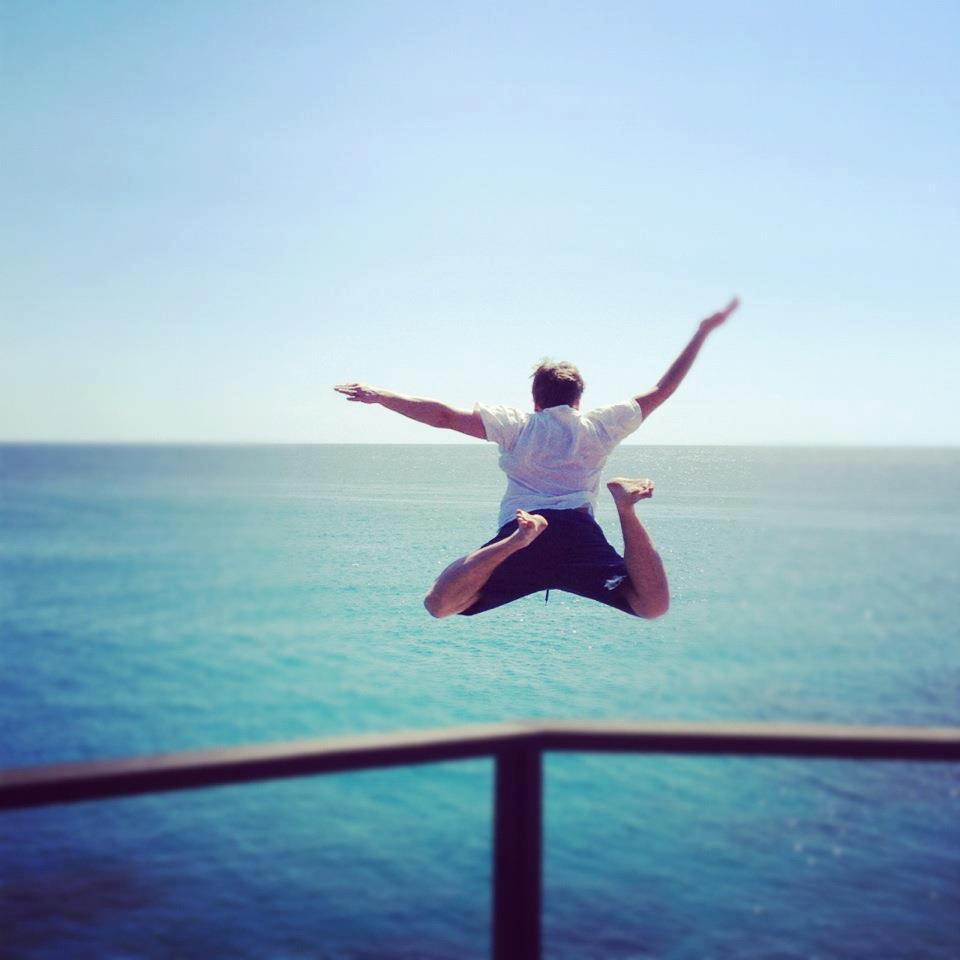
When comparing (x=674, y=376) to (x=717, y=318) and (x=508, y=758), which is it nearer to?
(x=717, y=318)

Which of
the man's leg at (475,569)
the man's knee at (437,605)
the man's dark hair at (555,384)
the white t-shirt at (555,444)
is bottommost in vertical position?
the man's knee at (437,605)

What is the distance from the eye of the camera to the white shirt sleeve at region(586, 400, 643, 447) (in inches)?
179

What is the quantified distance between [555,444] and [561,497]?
28 centimetres

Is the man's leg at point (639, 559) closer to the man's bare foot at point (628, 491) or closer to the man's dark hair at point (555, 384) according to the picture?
the man's bare foot at point (628, 491)

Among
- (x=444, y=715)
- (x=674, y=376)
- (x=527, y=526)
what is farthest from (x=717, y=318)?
(x=444, y=715)

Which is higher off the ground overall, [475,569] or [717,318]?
[717,318]

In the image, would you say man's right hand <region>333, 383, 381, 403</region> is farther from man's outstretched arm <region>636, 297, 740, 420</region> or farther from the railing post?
the railing post

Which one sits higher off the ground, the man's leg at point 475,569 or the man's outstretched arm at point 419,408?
the man's outstretched arm at point 419,408

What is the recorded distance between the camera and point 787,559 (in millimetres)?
46781

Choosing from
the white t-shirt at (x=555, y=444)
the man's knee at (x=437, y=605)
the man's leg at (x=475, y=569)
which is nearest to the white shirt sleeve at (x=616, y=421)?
the white t-shirt at (x=555, y=444)

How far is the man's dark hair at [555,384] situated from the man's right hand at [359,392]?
818mm

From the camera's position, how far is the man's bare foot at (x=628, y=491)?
4422 mm

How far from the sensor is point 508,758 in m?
1.39

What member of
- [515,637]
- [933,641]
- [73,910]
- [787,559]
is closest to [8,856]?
[73,910]
